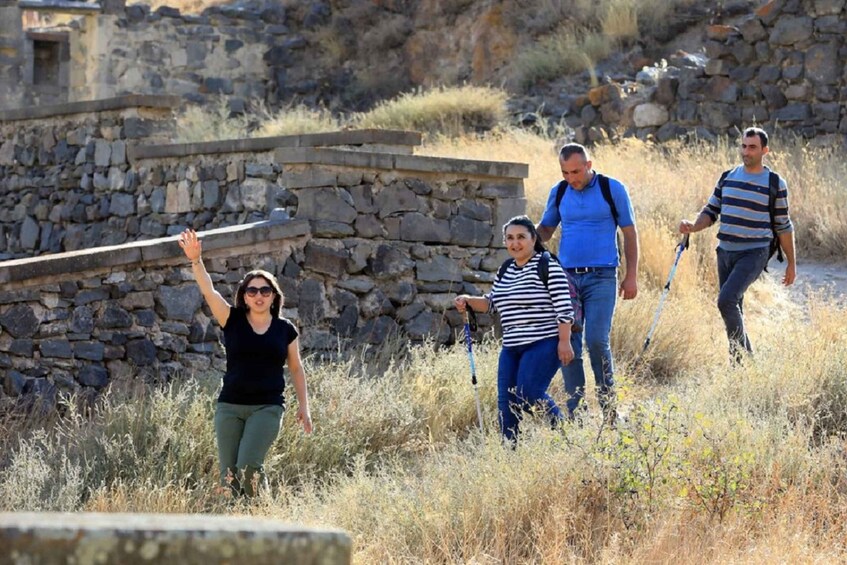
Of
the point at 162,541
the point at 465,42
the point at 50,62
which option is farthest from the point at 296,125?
the point at 162,541

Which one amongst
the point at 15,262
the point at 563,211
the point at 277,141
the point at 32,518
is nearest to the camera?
the point at 32,518

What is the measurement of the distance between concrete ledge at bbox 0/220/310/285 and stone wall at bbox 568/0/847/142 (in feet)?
28.3

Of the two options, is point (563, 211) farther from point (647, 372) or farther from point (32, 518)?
point (32, 518)

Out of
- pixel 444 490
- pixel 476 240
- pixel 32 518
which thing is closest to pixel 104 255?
pixel 476 240

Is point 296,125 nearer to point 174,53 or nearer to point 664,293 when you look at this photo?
point 174,53

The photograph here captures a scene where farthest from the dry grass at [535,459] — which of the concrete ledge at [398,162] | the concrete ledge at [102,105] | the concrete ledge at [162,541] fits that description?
the concrete ledge at [102,105]

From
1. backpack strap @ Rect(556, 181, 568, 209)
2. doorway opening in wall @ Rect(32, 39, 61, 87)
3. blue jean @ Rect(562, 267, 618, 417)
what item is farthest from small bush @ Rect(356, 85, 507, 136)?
blue jean @ Rect(562, 267, 618, 417)

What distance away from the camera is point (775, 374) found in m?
8.24

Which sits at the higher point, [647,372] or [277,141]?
[277,141]

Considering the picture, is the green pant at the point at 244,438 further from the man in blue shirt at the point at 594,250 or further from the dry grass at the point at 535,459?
the man in blue shirt at the point at 594,250

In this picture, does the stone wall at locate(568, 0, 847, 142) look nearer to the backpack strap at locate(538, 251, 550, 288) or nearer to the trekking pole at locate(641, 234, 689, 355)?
the trekking pole at locate(641, 234, 689, 355)

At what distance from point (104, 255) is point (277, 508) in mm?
3683

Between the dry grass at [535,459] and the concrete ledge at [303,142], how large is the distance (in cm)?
Result: 241

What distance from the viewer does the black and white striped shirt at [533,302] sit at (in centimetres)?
745
